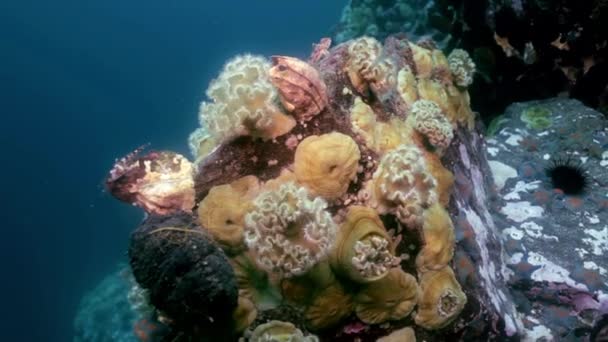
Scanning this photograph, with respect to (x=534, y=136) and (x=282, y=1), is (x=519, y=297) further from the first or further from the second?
(x=282, y=1)

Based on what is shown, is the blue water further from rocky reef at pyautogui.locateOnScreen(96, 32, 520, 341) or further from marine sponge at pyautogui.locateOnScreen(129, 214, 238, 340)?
marine sponge at pyautogui.locateOnScreen(129, 214, 238, 340)

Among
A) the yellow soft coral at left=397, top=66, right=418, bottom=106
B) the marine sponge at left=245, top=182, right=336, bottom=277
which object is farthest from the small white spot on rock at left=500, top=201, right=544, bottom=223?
the marine sponge at left=245, top=182, right=336, bottom=277

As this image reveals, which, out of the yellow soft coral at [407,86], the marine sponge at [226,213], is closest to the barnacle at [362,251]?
the marine sponge at [226,213]

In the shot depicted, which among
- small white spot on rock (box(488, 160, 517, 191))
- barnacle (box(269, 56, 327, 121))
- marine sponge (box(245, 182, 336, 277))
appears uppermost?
barnacle (box(269, 56, 327, 121))

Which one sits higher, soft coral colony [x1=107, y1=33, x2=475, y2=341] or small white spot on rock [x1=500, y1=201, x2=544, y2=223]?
soft coral colony [x1=107, y1=33, x2=475, y2=341]

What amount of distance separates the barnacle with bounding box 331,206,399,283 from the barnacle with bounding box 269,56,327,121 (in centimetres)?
79

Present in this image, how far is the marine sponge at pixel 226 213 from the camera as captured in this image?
266 cm

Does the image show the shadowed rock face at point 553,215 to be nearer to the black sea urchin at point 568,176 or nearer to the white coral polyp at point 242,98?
the black sea urchin at point 568,176

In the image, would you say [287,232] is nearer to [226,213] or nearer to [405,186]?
[226,213]

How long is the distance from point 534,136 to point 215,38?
97.7 metres

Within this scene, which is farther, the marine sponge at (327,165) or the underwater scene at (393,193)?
the marine sponge at (327,165)

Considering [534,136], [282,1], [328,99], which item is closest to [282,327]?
[328,99]

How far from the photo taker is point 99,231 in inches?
1667

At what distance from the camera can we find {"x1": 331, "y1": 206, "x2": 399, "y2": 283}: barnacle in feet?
8.32
